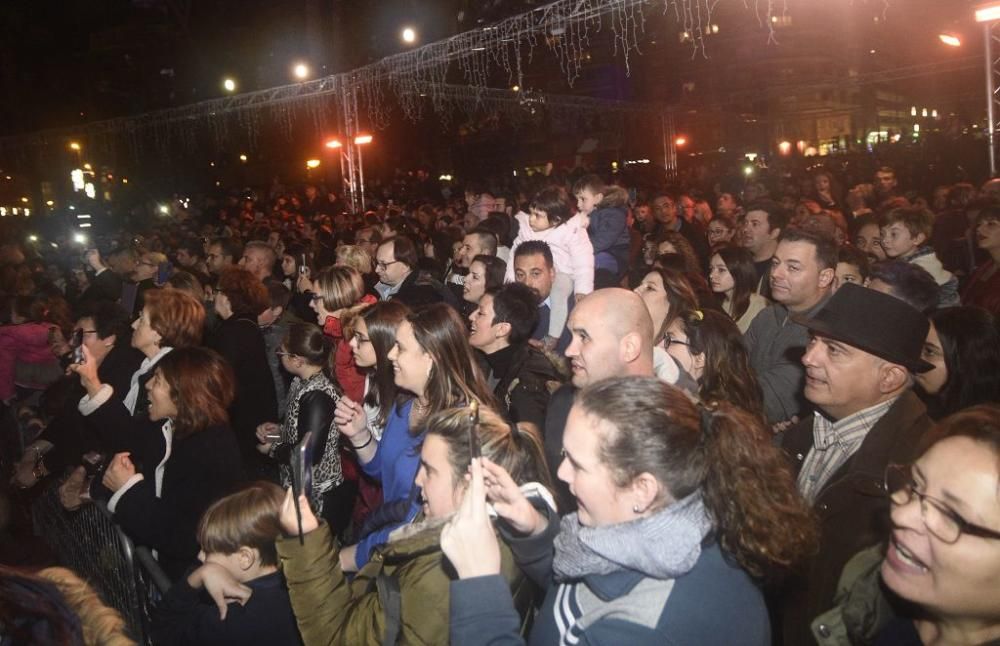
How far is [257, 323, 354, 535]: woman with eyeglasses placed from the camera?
426cm

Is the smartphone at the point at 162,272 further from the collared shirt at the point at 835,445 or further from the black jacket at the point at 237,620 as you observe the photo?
the collared shirt at the point at 835,445

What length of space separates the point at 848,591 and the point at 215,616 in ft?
7.52

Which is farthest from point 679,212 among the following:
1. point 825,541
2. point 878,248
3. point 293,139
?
point 293,139

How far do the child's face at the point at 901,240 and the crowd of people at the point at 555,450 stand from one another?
0.02m

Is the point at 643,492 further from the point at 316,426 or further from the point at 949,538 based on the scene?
the point at 316,426

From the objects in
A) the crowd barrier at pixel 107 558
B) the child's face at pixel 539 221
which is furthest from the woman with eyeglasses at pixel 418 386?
the child's face at pixel 539 221

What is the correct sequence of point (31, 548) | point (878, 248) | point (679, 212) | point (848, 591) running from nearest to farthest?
point (848, 591) < point (31, 548) < point (878, 248) < point (679, 212)

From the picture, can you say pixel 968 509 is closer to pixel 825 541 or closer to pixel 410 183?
pixel 825 541

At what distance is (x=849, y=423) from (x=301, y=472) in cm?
212

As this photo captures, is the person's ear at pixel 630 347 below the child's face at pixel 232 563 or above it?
above

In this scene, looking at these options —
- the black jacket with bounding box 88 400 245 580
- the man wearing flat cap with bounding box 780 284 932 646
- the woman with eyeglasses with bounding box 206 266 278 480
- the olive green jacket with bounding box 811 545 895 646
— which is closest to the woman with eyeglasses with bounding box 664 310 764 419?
the man wearing flat cap with bounding box 780 284 932 646

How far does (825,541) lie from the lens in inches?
97.6

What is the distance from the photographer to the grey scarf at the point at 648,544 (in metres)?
1.83

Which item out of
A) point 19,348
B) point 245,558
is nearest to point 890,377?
point 245,558
